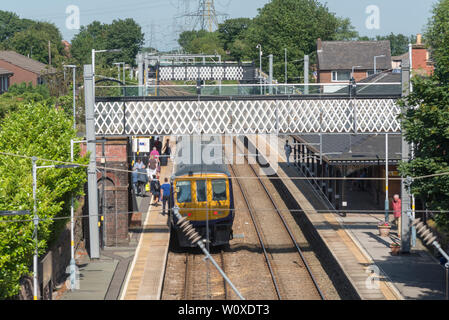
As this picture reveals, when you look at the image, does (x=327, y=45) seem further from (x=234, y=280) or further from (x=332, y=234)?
(x=234, y=280)

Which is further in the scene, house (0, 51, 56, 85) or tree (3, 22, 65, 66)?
tree (3, 22, 65, 66)

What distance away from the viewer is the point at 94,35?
147 m

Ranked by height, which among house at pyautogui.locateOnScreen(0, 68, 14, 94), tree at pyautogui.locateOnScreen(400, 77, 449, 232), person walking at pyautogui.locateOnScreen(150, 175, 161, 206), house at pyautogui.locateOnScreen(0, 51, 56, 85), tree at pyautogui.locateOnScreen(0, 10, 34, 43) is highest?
tree at pyautogui.locateOnScreen(0, 10, 34, 43)

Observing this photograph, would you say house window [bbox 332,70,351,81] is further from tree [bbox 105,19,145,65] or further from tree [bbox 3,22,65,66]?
tree [bbox 3,22,65,66]

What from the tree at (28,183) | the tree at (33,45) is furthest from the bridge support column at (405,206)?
the tree at (33,45)

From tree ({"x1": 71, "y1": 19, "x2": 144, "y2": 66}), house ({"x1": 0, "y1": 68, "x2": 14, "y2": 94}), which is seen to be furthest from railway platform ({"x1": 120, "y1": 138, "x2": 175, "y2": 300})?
tree ({"x1": 71, "y1": 19, "x2": 144, "y2": 66})

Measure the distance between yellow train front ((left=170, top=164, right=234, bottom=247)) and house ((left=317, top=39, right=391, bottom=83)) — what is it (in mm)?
49428

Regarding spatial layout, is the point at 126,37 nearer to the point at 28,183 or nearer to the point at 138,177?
the point at 138,177

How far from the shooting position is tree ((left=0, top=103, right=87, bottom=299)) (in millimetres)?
15500

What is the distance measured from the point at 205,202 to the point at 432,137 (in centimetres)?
983

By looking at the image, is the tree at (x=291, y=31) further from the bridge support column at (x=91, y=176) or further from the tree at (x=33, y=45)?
the bridge support column at (x=91, y=176)

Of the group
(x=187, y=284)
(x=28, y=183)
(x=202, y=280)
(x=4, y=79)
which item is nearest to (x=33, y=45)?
(x=4, y=79)

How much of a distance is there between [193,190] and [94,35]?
413ft

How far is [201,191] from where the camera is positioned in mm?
26375
